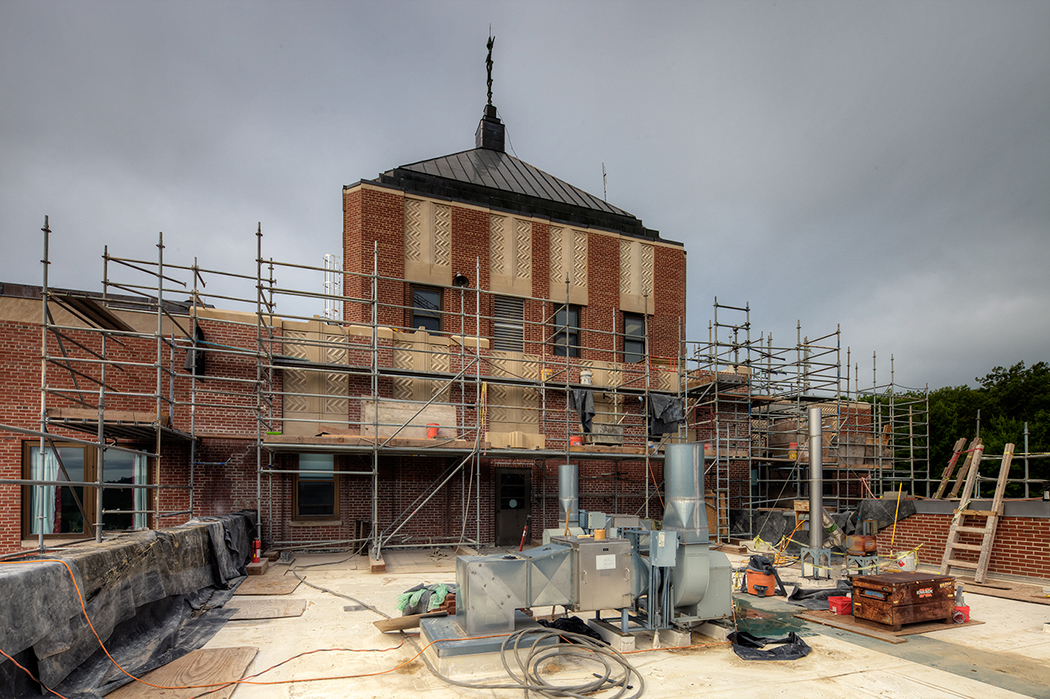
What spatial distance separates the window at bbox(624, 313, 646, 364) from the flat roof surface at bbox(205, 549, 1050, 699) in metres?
11.2

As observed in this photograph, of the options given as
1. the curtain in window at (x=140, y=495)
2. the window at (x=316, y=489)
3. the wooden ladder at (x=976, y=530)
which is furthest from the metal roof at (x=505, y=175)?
the wooden ladder at (x=976, y=530)

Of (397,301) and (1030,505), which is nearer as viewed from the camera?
(1030,505)

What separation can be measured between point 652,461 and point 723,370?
152 inches

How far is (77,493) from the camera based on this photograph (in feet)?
44.8

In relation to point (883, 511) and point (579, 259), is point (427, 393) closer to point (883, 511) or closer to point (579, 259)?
point (579, 259)

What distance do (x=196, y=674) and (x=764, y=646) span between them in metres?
6.62

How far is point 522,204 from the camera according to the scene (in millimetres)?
20219

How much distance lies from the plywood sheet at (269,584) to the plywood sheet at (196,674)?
11.1ft

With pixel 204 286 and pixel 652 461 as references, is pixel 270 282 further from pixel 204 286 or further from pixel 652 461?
pixel 652 461

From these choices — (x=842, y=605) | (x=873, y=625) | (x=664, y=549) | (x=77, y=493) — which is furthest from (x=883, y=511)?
(x=77, y=493)

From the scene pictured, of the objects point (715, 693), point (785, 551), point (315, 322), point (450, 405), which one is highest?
point (315, 322)

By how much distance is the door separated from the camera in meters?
17.5

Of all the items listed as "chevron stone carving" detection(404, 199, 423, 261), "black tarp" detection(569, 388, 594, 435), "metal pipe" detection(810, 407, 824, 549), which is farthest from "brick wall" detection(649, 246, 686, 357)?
"chevron stone carving" detection(404, 199, 423, 261)

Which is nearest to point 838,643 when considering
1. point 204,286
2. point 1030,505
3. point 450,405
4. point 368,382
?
point 1030,505
